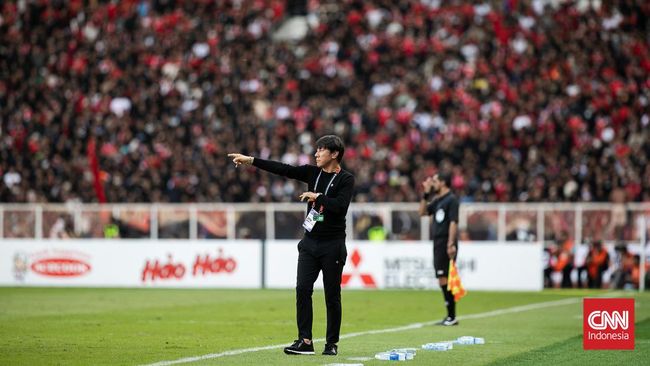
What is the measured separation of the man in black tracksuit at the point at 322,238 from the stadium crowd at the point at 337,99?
1947 centimetres

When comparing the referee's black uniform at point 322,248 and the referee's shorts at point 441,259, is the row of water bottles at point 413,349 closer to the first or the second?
the referee's black uniform at point 322,248

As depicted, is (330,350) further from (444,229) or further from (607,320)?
(444,229)

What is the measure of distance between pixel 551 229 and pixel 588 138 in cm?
376

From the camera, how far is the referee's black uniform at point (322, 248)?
12.4 metres

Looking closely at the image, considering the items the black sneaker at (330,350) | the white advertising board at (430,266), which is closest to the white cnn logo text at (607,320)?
the black sneaker at (330,350)

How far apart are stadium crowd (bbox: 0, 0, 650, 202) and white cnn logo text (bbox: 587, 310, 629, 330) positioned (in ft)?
60.5

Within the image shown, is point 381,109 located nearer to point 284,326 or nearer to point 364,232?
point 364,232

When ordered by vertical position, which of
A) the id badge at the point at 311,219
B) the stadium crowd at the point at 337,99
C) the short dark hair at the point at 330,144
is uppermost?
the stadium crowd at the point at 337,99

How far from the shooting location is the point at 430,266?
29281 millimetres

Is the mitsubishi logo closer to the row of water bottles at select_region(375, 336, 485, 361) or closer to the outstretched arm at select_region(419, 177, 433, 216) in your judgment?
the outstretched arm at select_region(419, 177, 433, 216)

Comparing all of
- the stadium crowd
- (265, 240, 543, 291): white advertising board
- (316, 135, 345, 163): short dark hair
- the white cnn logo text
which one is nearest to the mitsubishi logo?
(265, 240, 543, 291): white advertising board

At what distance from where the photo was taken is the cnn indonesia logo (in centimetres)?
1256

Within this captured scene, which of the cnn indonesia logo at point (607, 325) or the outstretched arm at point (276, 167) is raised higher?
the outstretched arm at point (276, 167)

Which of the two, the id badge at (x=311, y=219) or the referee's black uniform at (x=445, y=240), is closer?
the id badge at (x=311, y=219)
